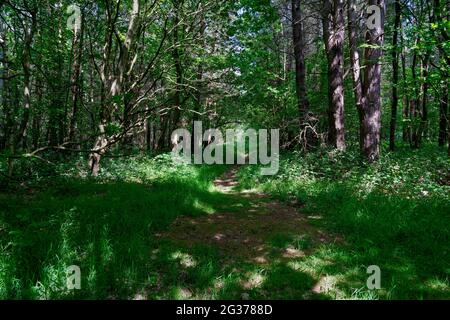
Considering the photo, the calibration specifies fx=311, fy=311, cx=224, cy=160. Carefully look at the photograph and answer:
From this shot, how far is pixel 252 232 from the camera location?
5961 mm

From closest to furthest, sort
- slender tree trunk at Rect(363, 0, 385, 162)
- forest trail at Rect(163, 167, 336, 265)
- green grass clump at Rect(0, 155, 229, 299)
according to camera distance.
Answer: green grass clump at Rect(0, 155, 229, 299)
forest trail at Rect(163, 167, 336, 265)
slender tree trunk at Rect(363, 0, 385, 162)

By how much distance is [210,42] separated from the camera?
12.0 metres

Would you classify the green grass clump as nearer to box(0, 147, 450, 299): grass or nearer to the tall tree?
box(0, 147, 450, 299): grass

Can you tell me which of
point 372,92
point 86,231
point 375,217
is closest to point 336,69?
point 372,92

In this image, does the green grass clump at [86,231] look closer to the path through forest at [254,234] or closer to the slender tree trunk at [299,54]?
the path through forest at [254,234]

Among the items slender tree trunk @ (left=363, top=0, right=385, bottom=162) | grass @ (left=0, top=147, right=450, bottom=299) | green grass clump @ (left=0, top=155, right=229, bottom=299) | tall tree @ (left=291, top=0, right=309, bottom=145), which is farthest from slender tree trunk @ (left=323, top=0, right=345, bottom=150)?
green grass clump @ (left=0, top=155, right=229, bottom=299)

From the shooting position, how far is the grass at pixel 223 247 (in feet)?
12.3

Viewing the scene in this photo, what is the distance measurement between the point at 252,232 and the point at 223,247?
3.12ft

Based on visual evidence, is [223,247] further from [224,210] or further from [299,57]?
[299,57]

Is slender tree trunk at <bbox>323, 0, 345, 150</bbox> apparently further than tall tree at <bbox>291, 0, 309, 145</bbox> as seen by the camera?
No

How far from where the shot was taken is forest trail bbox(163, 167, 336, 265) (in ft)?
16.5

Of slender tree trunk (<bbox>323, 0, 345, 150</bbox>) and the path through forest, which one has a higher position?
slender tree trunk (<bbox>323, 0, 345, 150</bbox>)

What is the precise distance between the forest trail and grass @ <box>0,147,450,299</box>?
43 millimetres
